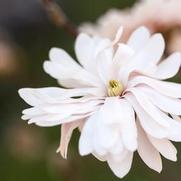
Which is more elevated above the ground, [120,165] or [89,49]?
[89,49]

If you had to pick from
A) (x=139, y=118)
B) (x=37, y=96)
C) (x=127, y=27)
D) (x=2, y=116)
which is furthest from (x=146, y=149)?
(x=2, y=116)

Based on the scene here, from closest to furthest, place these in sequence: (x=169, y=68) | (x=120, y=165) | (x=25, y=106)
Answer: (x=120, y=165) → (x=169, y=68) → (x=25, y=106)

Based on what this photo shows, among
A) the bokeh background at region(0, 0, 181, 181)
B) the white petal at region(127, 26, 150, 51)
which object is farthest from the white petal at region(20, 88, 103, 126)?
the bokeh background at region(0, 0, 181, 181)

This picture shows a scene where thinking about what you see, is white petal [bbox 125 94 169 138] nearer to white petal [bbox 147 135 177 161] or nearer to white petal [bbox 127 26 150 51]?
white petal [bbox 147 135 177 161]

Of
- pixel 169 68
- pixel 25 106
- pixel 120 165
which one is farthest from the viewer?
pixel 25 106

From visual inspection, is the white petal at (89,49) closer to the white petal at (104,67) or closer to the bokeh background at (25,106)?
the white petal at (104,67)

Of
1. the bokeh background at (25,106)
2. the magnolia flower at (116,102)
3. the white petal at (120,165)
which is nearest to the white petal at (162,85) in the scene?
the magnolia flower at (116,102)

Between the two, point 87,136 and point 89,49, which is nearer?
point 87,136

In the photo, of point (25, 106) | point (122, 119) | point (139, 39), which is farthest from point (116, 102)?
point (25, 106)

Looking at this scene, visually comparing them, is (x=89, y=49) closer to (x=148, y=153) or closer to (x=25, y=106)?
(x=148, y=153)
